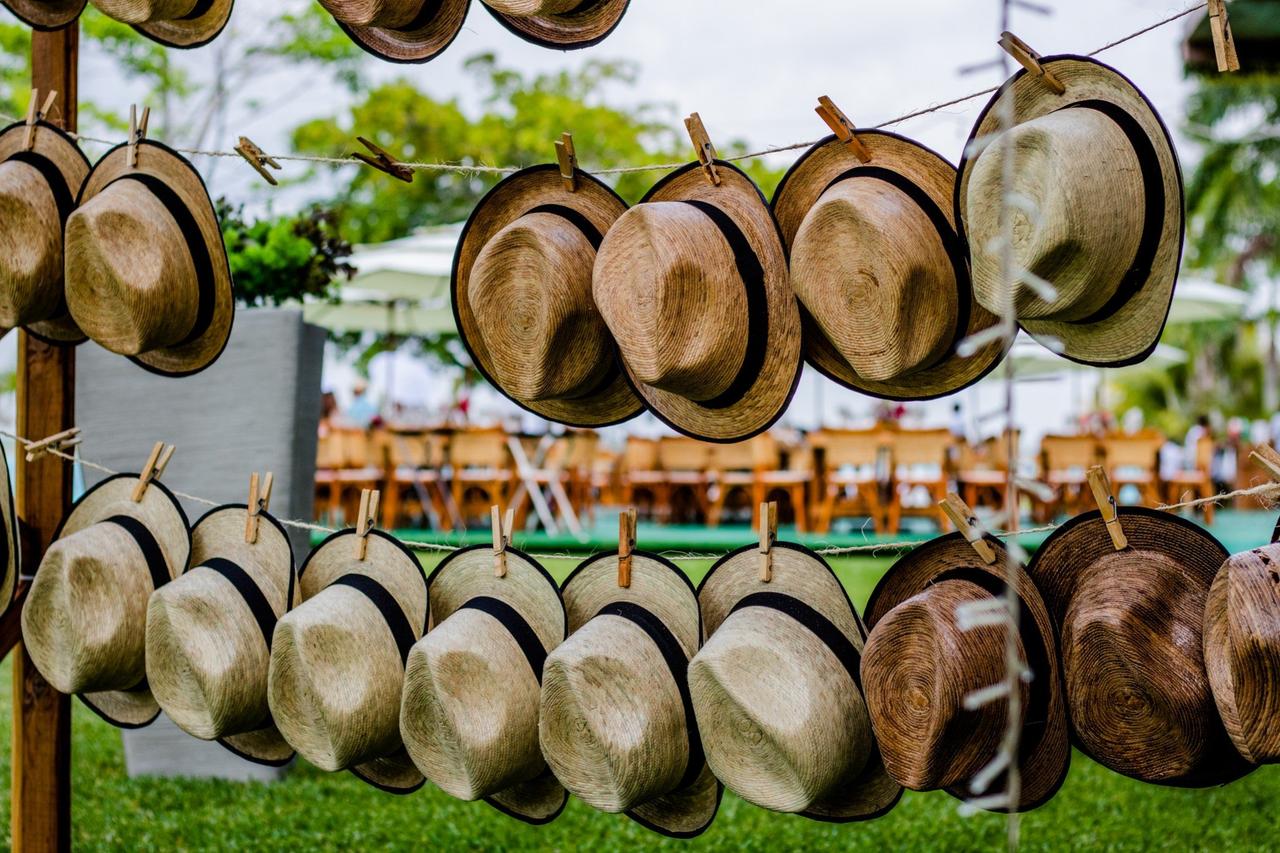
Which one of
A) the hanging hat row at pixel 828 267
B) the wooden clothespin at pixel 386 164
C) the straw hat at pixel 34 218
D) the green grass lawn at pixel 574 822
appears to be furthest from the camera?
the green grass lawn at pixel 574 822

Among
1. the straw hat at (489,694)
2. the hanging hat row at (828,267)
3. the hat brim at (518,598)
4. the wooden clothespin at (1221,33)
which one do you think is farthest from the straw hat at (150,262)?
the wooden clothespin at (1221,33)

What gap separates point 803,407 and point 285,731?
16459 millimetres

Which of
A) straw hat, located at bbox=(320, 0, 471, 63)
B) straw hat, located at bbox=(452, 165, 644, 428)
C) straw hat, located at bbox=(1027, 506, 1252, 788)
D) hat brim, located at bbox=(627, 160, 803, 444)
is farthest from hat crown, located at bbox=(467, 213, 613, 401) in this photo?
straw hat, located at bbox=(1027, 506, 1252, 788)

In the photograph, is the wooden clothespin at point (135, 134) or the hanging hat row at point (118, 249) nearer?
the hanging hat row at point (118, 249)

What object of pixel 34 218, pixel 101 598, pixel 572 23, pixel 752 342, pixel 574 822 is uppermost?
pixel 572 23

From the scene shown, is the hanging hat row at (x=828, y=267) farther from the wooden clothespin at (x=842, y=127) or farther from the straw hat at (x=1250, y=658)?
the straw hat at (x=1250, y=658)

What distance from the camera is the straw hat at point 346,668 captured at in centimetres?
210

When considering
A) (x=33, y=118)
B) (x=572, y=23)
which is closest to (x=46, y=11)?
(x=33, y=118)

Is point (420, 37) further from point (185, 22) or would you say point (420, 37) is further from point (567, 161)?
point (185, 22)

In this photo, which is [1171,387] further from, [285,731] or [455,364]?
[285,731]

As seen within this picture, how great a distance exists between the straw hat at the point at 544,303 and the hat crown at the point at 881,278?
436 mm

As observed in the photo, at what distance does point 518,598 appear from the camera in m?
2.18

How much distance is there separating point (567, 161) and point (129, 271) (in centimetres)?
88

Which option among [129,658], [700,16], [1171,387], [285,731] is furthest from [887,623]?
[1171,387]
